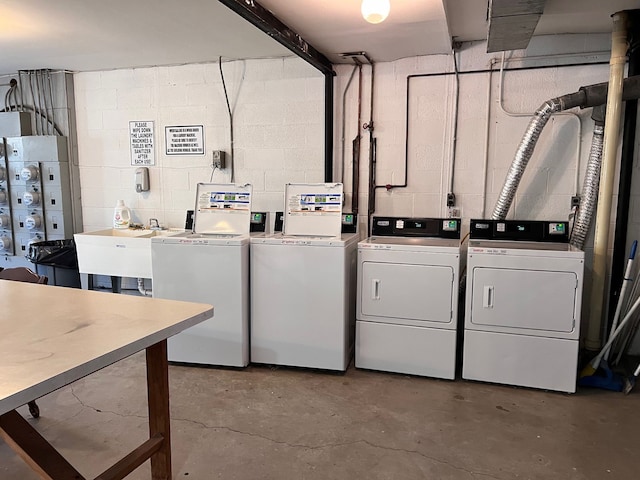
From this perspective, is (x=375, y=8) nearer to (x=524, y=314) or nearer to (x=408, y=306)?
(x=408, y=306)

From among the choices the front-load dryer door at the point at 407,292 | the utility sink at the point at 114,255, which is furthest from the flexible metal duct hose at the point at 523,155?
the utility sink at the point at 114,255

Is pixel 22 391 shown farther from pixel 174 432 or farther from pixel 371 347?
pixel 371 347

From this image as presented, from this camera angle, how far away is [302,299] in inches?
129

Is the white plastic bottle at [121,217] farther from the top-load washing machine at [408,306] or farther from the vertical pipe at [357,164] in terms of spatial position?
the top-load washing machine at [408,306]

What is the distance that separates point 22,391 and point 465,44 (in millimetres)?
3653

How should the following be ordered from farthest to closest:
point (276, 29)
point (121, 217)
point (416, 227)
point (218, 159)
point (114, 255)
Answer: point (121, 217)
point (218, 159)
point (114, 255)
point (416, 227)
point (276, 29)

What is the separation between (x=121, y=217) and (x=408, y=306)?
2946mm

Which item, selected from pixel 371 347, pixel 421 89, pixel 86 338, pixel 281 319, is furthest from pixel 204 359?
pixel 421 89

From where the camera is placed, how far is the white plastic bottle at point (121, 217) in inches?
179

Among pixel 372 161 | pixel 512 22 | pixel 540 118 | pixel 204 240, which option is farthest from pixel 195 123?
pixel 540 118

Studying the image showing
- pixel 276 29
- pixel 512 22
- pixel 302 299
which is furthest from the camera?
pixel 302 299

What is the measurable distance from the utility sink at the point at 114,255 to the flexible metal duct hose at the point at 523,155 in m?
2.86

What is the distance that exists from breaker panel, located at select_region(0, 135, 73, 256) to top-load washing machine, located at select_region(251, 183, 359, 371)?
257 cm

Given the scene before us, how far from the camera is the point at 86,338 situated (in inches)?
58.7
